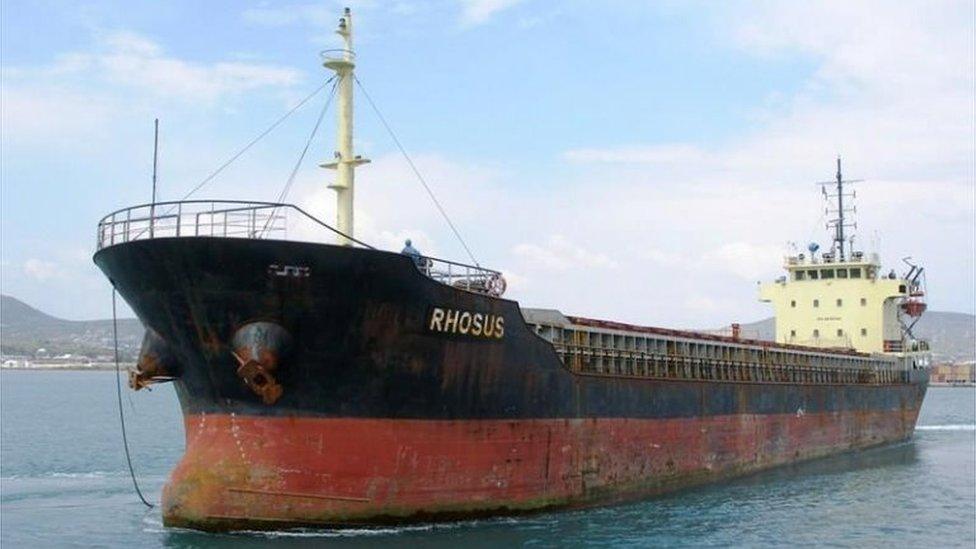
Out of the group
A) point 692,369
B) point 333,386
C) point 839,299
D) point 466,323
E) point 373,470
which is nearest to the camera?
point 333,386

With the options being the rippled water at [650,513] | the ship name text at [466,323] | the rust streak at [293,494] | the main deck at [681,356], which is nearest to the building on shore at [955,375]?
the main deck at [681,356]

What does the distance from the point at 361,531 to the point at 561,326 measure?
642 cm

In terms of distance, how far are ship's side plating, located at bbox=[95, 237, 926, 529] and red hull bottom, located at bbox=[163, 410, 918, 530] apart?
0.02m

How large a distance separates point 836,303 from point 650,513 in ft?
78.2

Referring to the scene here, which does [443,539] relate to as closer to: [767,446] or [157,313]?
[157,313]

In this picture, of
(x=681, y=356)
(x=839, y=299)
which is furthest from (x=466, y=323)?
(x=839, y=299)

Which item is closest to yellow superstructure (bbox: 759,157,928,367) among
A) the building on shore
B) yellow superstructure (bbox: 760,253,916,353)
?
yellow superstructure (bbox: 760,253,916,353)

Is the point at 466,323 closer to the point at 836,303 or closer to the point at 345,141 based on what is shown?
the point at 345,141

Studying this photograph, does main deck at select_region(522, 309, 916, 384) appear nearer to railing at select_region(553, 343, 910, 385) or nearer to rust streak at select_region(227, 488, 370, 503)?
railing at select_region(553, 343, 910, 385)

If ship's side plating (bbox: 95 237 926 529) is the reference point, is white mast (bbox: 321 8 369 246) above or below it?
above

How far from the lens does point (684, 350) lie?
25.3 meters

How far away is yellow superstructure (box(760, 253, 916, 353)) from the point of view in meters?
40.5

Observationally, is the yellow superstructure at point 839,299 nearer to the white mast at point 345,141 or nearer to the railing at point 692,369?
the railing at point 692,369

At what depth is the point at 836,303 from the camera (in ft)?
135
